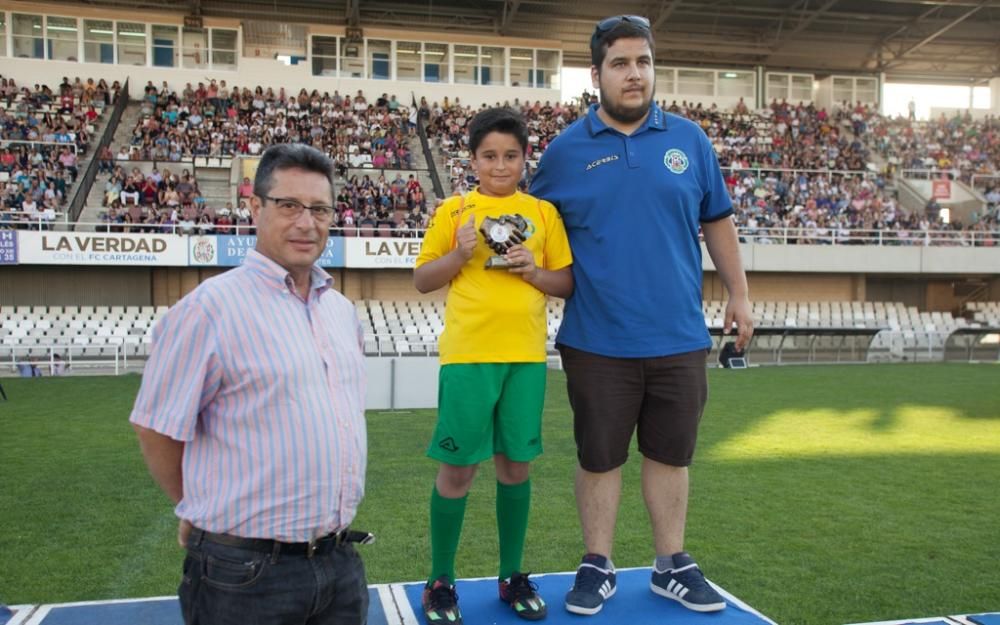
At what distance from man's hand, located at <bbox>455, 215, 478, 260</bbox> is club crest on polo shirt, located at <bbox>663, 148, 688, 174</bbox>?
82 cm

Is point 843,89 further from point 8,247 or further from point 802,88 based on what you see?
point 8,247

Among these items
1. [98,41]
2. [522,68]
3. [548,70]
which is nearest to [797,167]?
[548,70]

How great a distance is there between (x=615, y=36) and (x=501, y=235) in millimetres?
907

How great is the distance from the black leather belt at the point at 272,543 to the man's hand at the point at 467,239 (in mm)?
1122

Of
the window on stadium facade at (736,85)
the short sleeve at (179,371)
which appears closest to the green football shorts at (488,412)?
the short sleeve at (179,371)

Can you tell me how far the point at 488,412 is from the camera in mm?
3070

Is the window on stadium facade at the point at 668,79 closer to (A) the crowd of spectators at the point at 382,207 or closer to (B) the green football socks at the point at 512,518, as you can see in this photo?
(A) the crowd of spectators at the point at 382,207

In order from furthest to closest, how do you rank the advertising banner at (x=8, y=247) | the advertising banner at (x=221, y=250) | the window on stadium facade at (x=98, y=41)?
1. the window on stadium facade at (x=98, y=41)
2. the advertising banner at (x=221, y=250)
3. the advertising banner at (x=8, y=247)

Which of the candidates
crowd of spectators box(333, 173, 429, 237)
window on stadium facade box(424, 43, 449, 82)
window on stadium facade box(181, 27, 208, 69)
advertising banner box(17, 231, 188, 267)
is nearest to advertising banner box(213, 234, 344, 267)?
advertising banner box(17, 231, 188, 267)

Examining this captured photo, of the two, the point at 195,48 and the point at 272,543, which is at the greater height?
the point at 195,48

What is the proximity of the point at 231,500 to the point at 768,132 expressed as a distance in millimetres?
34741

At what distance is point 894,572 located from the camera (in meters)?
4.47

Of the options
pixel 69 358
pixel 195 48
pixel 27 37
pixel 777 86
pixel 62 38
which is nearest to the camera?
pixel 69 358

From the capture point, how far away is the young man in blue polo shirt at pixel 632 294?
126 inches
